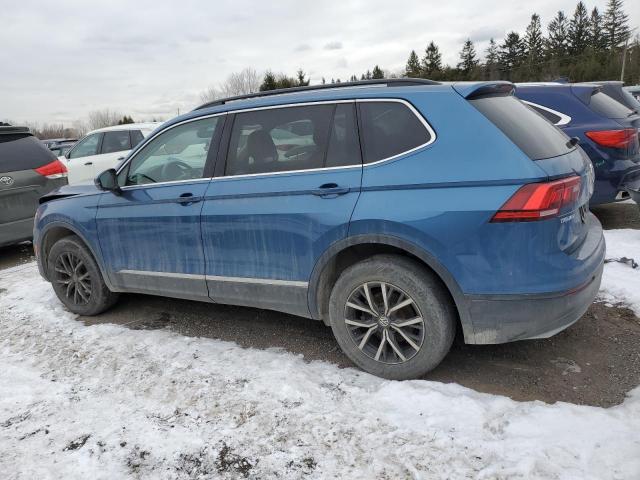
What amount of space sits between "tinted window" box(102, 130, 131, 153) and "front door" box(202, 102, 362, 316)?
8674 millimetres

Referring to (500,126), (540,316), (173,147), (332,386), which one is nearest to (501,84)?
(500,126)

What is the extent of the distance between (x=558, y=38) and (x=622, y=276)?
257 feet

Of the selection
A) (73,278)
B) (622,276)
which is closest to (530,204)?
(622,276)

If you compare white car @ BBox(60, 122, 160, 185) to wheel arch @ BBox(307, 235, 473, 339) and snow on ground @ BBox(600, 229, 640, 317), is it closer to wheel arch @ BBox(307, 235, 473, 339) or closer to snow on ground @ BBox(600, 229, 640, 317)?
wheel arch @ BBox(307, 235, 473, 339)

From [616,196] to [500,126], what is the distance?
3.81m

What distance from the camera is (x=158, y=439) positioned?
278 centimetres

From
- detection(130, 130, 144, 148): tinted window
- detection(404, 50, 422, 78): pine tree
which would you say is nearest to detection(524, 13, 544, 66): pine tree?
detection(404, 50, 422, 78): pine tree

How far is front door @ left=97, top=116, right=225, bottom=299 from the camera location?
12.6 ft

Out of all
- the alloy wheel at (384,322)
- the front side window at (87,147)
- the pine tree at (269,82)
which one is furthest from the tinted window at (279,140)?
the pine tree at (269,82)

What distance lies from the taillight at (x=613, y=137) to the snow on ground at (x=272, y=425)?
3.81m

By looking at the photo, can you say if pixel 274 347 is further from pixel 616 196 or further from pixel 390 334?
pixel 616 196

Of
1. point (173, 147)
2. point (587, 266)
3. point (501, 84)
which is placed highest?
point (501, 84)

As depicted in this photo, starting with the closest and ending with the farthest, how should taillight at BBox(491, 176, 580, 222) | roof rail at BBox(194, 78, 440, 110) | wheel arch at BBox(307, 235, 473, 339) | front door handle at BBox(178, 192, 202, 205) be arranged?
taillight at BBox(491, 176, 580, 222)
wheel arch at BBox(307, 235, 473, 339)
roof rail at BBox(194, 78, 440, 110)
front door handle at BBox(178, 192, 202, 205)

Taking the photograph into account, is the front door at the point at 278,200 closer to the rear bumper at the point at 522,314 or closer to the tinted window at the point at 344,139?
the tinted window at the point at 344,139
